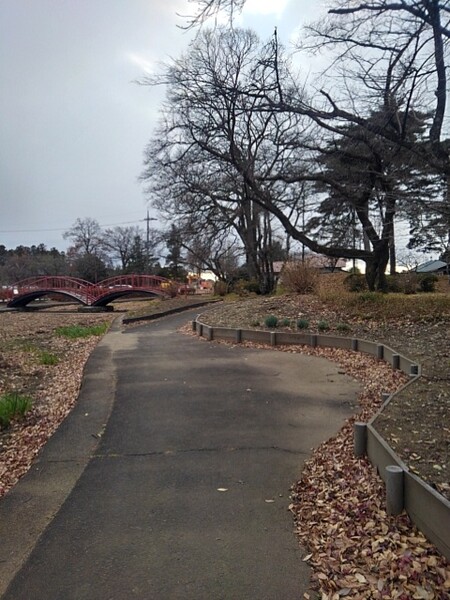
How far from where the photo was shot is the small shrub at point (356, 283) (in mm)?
17520

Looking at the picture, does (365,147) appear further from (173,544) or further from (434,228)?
(173,544)

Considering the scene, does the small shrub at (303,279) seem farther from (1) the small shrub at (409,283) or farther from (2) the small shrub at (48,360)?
(2) the small shrub at (48,360)

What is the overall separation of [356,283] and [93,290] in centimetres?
2282

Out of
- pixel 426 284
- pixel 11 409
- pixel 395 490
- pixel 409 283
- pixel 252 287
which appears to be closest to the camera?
pixel 395 490

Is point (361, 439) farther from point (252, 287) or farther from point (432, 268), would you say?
point (432, 268)

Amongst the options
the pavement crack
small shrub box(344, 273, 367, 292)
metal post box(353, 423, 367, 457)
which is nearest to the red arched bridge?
small shrub box(344, 273, 367, 292)

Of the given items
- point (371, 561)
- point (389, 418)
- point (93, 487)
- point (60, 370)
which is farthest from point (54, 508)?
point (60, 370)

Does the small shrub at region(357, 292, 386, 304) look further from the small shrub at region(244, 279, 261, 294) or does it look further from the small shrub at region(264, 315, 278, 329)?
the small shrub at region(244, 279, 261, 294)

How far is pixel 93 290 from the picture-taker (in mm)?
35344

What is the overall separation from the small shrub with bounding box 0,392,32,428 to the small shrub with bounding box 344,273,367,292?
1320 centimetres

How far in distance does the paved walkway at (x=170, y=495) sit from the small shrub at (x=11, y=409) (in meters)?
0.63

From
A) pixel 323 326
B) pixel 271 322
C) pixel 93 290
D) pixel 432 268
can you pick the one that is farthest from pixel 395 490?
pixel 432 268

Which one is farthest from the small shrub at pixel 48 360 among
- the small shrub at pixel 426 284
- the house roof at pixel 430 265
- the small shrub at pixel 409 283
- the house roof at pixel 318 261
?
the house roof at pixel 430 265

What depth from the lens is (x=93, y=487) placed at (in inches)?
157
